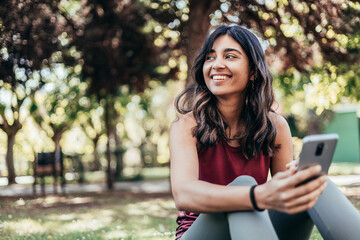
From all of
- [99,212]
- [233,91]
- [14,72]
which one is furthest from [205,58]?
[14,72]

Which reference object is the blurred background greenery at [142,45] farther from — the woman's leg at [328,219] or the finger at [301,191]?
the finger at [301,191]

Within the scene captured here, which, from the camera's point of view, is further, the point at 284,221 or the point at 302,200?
the point at 284,221

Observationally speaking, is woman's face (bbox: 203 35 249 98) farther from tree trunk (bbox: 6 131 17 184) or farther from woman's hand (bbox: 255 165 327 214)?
tree trunk (bbox: 6 131 17 184)

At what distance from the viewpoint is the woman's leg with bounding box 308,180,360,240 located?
7.49 feet

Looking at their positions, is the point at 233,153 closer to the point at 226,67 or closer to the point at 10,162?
→ the point at 226,67

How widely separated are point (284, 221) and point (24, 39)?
23.3 feet

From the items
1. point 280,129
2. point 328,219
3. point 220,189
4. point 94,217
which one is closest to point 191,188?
point 220,189

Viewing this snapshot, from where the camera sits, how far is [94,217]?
7102 millimetres

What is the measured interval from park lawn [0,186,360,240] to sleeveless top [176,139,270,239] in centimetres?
207

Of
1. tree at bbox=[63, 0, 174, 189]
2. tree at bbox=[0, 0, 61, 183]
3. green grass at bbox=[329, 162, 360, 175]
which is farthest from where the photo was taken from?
green grass at bbox=[329, 162, 360, 175]

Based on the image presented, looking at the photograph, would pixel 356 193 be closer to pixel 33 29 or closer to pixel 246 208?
pixel 33 29

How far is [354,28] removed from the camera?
7.66 meters

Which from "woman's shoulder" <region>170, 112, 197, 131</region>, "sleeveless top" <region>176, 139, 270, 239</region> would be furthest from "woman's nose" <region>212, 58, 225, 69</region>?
"sleeveless top" <region>176, 139, 270, 239</region>

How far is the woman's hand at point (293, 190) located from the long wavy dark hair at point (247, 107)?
71cm
